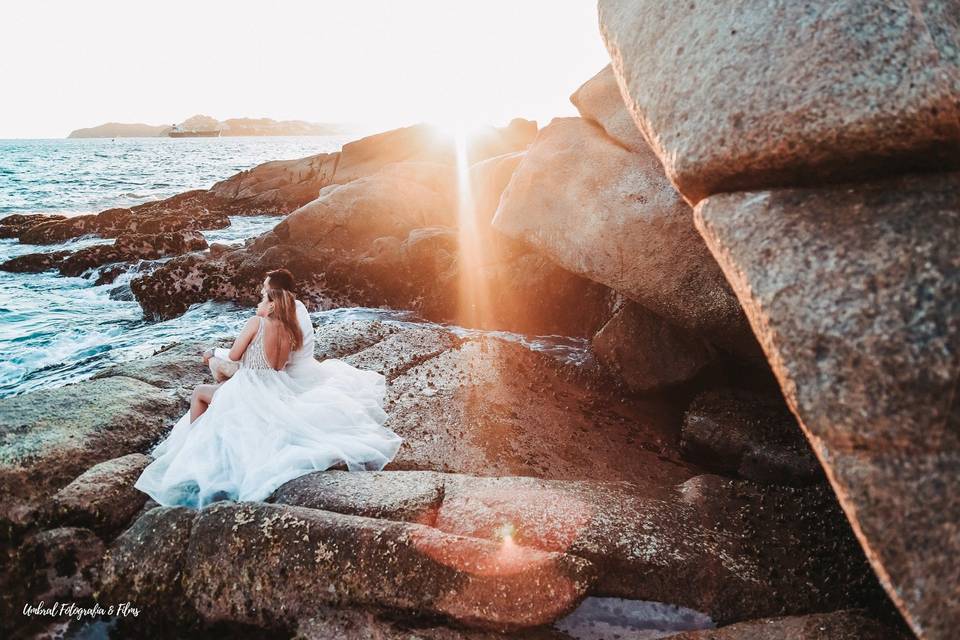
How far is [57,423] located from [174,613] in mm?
3575

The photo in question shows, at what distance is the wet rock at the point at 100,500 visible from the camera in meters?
5.16

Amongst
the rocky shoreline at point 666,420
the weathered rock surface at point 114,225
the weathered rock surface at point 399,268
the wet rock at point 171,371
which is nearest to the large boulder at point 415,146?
the weathered rock surface at point 114,225

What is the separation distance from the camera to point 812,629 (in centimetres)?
365

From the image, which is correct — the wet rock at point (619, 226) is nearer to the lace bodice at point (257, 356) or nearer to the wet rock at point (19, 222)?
the lace bodice at point (257, 356)

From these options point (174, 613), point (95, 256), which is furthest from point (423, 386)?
point (95, 256)

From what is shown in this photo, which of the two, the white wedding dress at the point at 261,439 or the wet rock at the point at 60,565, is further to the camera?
the white wedding dress at the point at 261,439

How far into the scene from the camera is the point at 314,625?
13.2 ft

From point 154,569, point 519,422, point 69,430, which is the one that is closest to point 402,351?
point 519,422

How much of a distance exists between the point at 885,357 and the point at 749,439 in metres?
4.76

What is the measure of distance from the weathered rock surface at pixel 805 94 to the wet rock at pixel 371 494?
11.7 ft

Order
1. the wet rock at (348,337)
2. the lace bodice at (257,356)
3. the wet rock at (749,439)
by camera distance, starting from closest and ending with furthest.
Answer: the wet rock at (749,439)
the lace bodice at (257,356)
the wet rock at (348,337)

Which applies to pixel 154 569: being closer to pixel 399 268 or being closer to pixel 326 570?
pixel 326 570

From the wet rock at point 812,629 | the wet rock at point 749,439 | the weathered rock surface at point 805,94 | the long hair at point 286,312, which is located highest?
the weathered rock surface at point 805,94

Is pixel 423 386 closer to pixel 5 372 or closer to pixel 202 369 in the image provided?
pixel 202 369
